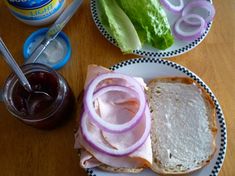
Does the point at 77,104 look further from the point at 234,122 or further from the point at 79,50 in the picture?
the point at 234,122

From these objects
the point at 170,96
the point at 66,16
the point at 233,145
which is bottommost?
the point at 233,145

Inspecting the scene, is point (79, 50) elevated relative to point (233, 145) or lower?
elevated

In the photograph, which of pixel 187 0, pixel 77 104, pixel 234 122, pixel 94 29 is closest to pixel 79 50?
pixel 94 29

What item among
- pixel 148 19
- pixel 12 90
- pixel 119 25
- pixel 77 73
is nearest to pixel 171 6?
pixel 148 19

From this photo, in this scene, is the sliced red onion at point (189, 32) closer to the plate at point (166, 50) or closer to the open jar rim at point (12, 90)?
the plate at point (166, 50)

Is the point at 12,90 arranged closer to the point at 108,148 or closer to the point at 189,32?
the point at 108,148
